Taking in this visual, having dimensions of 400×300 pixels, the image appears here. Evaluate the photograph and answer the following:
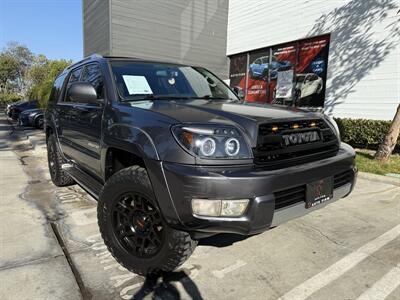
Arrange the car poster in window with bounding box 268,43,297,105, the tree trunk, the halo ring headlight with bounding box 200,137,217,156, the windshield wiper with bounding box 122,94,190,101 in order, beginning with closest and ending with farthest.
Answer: the halo ring headlight with bounding box 200,137,217,156 < the windshield wiper with bounding box 122,94,190,101 < the tree trunk < the car poster in window with bounding box 268,43,297,105

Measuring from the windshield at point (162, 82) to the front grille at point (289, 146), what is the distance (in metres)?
1.25

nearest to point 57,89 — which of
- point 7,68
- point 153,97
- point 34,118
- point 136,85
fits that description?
point 136,85

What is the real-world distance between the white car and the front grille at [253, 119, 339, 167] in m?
8.73

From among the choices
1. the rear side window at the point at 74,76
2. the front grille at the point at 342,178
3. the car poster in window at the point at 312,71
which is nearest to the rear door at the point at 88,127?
the rear side window at the point at 74,76

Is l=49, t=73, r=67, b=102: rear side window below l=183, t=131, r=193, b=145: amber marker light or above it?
above

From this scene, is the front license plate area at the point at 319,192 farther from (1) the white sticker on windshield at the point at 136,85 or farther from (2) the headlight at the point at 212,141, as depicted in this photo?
(1) the white sticker on windshield at the point at 136,85

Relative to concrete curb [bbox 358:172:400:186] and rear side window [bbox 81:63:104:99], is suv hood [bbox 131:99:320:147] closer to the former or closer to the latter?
rear side window [bbox 81:63:104:99]

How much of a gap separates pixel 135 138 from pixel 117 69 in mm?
1154

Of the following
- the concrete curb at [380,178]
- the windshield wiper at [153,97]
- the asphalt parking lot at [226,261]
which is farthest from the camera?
the concrete curb at [380,178]

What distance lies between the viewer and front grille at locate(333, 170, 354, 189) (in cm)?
303

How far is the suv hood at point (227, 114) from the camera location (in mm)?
2549

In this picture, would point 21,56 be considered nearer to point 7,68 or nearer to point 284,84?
point 7,68

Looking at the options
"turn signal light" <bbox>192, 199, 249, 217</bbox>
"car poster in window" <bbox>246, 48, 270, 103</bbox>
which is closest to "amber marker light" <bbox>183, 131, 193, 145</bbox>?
Answer: "turn signal light" <bbox>192, 199, 249, 217</bbox>

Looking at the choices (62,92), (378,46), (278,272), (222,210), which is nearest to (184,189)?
(222,210)
